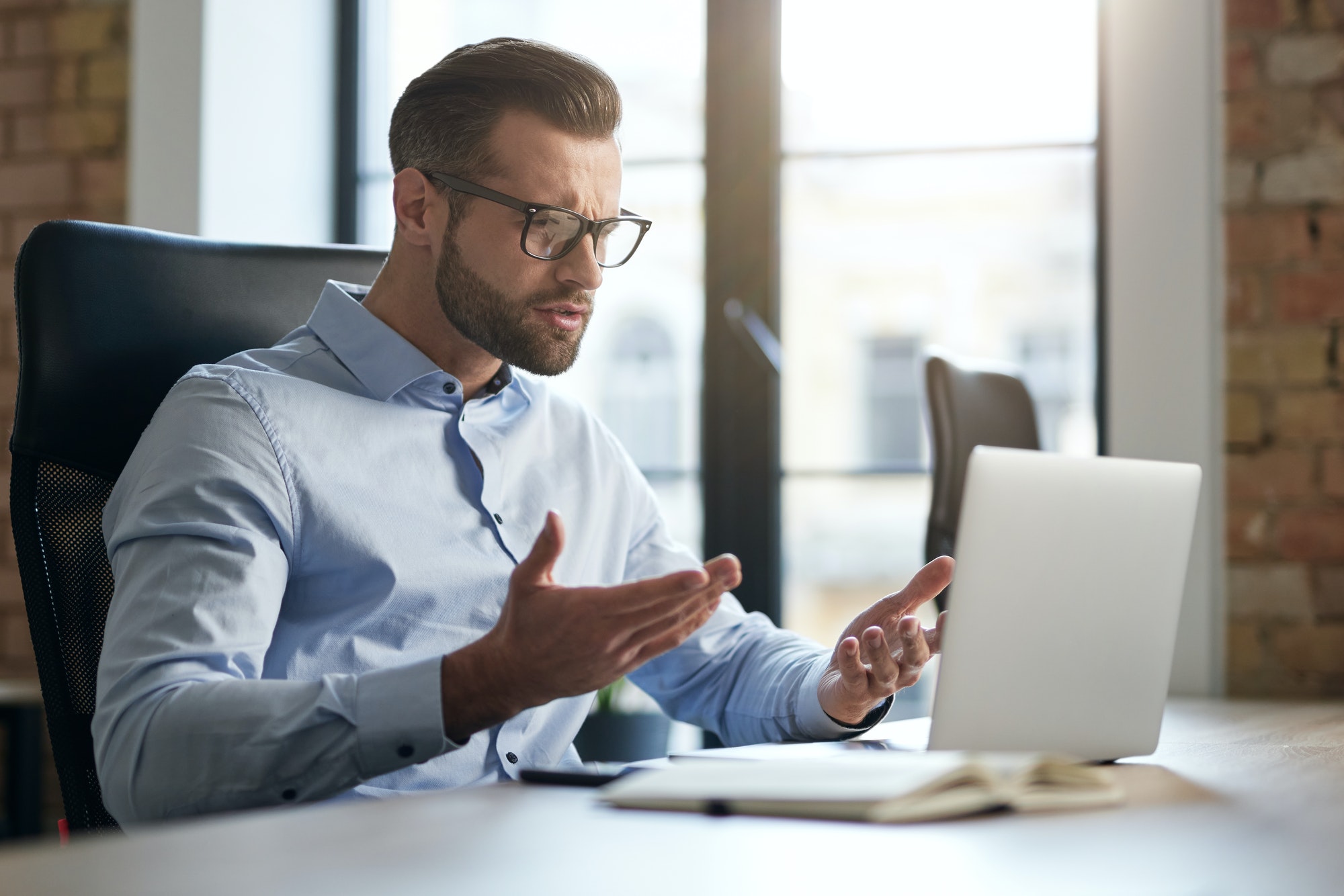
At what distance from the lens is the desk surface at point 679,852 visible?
530 mm

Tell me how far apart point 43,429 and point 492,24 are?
1823mm

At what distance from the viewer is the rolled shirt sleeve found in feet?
2.96

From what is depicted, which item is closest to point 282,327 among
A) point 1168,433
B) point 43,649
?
point 43,649

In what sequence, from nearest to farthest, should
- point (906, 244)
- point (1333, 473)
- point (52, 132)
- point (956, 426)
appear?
1. point (956, 426)
2. point (1333, 473)
3. point (906, 244)
4. point (52, 132)

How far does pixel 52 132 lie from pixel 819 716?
7.21ft

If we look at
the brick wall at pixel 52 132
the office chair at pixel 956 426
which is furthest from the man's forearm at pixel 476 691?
the brick wall at pixel 52 132

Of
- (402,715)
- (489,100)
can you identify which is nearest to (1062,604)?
(402,715)

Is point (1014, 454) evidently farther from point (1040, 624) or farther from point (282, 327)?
point (282, 327)

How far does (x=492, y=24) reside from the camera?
2.76m

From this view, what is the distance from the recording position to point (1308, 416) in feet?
7.00

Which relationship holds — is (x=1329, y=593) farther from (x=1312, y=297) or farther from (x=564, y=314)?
(x=564, y=314)

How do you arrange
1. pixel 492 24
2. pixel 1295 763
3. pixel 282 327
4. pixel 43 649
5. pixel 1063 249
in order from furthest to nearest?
pixel 492 24 → pixel 1063 249 → pixel 282 327 → pixel 43 649 → pixel 1295 763

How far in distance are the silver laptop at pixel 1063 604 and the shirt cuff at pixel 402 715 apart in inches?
13.8

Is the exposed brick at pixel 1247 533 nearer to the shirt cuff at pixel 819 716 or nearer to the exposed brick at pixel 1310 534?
the exposed brick at pixel 1310 534
